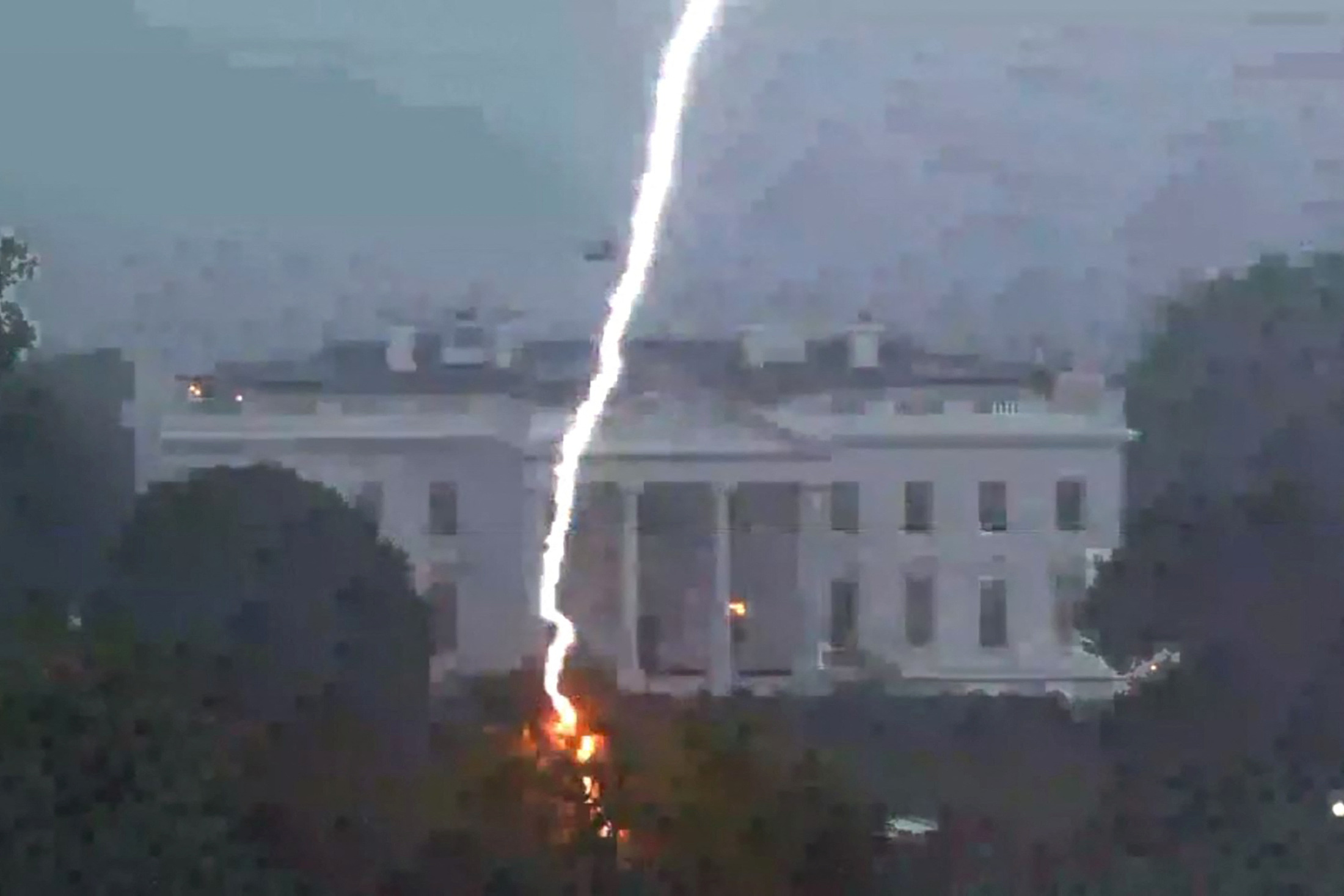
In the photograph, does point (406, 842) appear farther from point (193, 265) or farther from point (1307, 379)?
point (1307, 379)

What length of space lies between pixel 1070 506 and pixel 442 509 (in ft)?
2.97

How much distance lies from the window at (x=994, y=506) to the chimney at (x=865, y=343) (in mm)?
239

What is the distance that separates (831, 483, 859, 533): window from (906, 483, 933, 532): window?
0.07 metres

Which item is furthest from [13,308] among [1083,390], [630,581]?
[1083,390]

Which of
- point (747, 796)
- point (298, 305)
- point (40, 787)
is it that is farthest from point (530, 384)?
point (40, 787)

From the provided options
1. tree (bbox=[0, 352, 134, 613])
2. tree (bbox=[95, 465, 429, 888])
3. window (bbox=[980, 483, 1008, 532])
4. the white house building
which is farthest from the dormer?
tree (bbox=[0, 352, 134, 613])

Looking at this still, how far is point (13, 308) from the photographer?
9.08ft

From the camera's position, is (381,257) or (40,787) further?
(381,257)

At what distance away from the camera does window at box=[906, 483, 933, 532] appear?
9.00ft

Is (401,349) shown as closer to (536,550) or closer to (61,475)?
(536,550)

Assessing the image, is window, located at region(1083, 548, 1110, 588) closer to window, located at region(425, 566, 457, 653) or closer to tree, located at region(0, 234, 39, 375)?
window, located at region(425, 566, 457, 653)

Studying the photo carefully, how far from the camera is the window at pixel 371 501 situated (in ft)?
8.95

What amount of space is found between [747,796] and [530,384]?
66 cm

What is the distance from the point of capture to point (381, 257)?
279 cm
